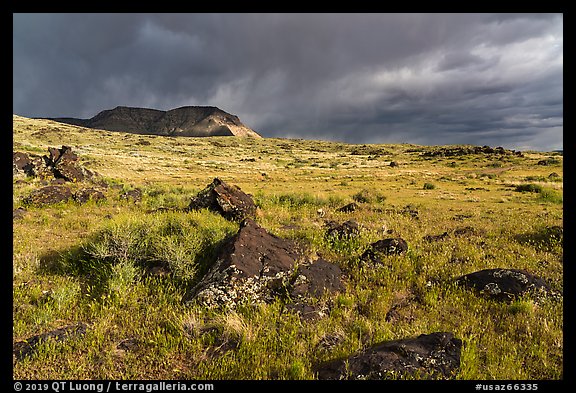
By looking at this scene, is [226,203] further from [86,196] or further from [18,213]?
[86,196]

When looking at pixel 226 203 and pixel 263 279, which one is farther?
pixel 226 203

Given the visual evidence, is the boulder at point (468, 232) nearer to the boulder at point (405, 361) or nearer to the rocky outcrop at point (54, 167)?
the boulder at point (405, 361)

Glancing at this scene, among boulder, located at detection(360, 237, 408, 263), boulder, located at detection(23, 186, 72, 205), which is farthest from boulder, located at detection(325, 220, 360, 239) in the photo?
boulder, located at detection(23, 186, 72, 205)

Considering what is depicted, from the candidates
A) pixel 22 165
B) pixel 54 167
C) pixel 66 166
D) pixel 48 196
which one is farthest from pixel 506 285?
pixel 22 165

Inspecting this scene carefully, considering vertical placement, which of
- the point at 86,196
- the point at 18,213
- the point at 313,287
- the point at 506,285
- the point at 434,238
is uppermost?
the point at 86,196

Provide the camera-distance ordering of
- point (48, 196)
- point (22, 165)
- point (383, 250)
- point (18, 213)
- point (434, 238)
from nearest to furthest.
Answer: point (383, 250) < point (434, 238) < point (18, 213) < point (48, 196) < point (22, 165)

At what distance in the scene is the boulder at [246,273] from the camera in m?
5.92

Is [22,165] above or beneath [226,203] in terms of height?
above

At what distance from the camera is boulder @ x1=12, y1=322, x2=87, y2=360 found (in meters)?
4.43

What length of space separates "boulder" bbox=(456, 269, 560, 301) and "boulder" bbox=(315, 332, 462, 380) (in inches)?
120

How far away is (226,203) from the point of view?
13.4m

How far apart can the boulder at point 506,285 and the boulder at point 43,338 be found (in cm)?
777

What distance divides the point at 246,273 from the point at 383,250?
432 centimetres

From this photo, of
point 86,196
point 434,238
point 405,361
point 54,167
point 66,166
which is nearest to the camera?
point 405,361
